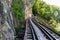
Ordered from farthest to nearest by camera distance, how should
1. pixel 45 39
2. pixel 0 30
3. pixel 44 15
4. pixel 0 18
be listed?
pixel 44 15 → pixel 45 39 → pixel 0 18 → pixel 0 30

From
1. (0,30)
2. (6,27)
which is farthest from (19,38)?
(0,30)

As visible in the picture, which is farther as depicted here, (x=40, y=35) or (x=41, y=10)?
(x=41, y=10)

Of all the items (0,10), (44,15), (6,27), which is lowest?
(44,15)

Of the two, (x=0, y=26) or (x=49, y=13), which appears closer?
(x=0, y=26)

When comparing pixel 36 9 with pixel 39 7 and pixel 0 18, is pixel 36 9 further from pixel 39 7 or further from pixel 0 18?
pixel 0 18

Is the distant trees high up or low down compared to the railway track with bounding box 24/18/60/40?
down

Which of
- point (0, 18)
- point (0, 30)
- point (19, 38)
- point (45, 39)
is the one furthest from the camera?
point (19, 38)

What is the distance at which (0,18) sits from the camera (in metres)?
12.5

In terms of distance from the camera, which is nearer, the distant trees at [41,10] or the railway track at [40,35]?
the railway track at [40,35]

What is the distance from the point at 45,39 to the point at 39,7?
164 feet

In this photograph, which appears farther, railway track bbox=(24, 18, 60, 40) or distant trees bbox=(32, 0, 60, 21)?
distant trees bbox=(32, 0, 60, 21)

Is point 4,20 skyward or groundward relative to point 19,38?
skyward

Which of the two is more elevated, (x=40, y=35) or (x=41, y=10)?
(x=40, y=35)

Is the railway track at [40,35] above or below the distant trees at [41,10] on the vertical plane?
above
